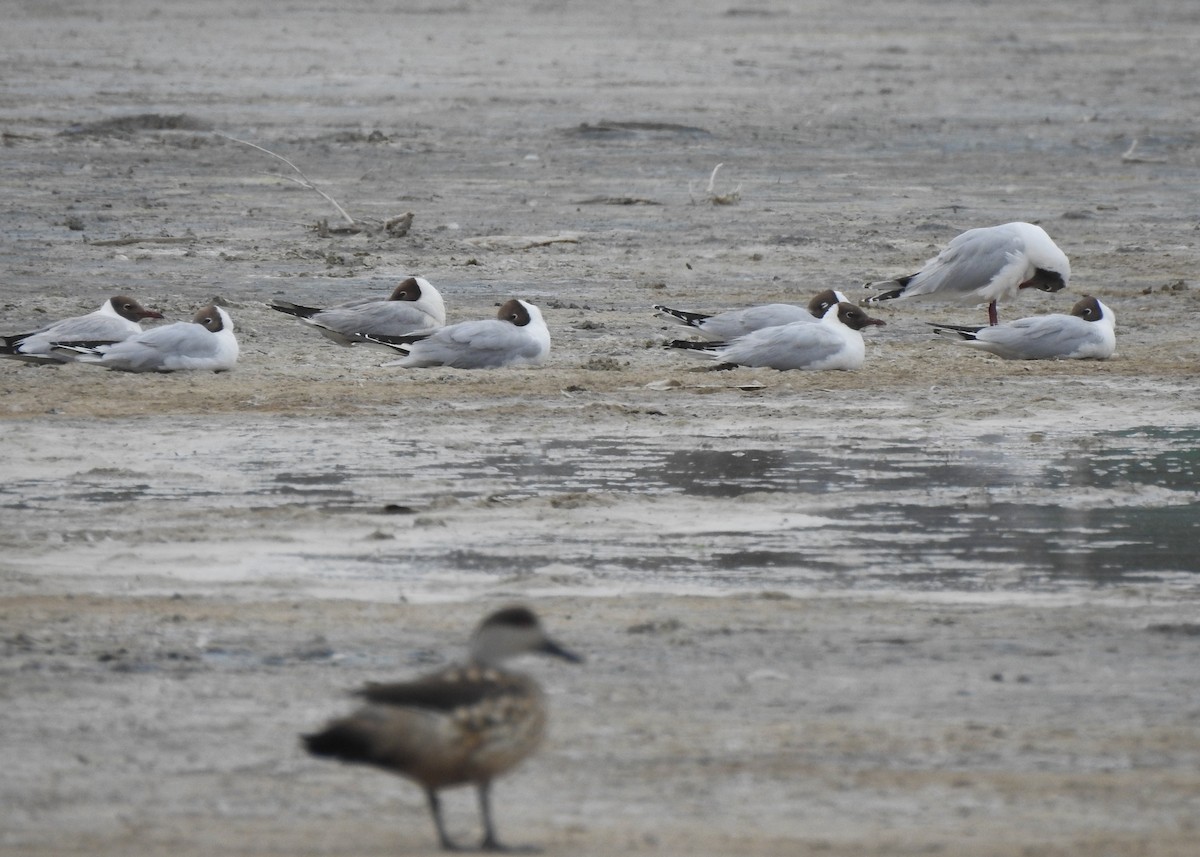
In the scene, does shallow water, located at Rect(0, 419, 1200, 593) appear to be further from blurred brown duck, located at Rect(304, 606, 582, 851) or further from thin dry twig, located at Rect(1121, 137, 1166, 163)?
thin dry twig, located at Rect(1121, 137, 1166, 163)

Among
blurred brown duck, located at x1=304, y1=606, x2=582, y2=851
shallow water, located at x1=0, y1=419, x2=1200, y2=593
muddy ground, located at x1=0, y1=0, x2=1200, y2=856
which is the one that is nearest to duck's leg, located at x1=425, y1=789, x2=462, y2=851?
blurred brown duck, located at x1=304, y1=606, x2=582, y2=851

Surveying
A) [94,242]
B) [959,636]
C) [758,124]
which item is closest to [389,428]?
[959,636]

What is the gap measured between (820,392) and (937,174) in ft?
35.4

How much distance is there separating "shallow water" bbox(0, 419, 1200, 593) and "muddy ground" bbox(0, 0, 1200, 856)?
0.07 m

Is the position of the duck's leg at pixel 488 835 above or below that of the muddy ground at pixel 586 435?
above

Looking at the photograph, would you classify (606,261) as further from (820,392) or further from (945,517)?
(945,517)

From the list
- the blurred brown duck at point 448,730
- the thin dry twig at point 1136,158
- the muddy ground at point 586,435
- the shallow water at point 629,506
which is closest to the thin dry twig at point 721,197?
the muddy ground at point 586,435

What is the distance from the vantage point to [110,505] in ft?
28.4

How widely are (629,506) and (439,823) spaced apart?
401cm

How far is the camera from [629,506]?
28.7ft

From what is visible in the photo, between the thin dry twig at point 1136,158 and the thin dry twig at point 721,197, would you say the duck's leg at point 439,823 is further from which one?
the thin dry twig at point 1136,158

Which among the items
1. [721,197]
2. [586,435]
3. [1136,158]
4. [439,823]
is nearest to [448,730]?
[439,823]

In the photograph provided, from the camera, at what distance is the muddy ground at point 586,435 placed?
17.4 ft

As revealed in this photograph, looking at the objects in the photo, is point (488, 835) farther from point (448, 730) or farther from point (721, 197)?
point (721, 197)
